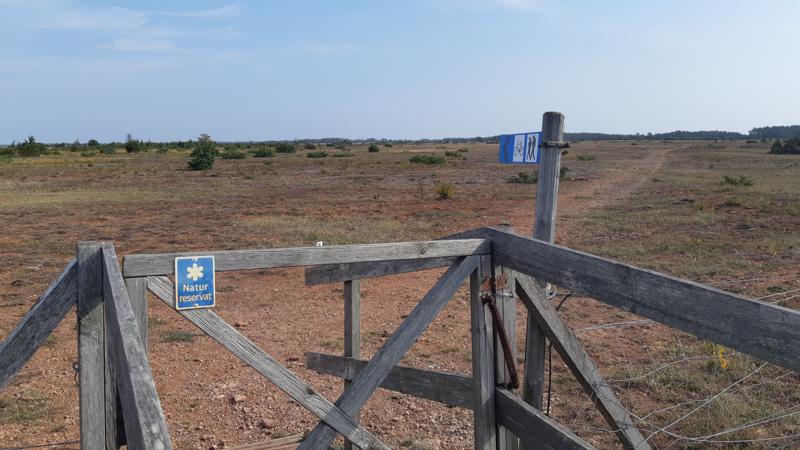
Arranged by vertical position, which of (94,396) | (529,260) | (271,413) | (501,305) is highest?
(529,260)

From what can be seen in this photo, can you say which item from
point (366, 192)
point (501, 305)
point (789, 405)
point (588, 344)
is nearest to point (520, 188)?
point (366, 192)

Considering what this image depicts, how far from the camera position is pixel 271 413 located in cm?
550

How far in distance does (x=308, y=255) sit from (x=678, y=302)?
1484mm

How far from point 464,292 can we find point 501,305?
600cm

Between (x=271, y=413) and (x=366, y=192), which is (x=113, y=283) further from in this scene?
(x=366, y=192)

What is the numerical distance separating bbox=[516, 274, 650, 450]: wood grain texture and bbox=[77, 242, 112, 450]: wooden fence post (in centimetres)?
184

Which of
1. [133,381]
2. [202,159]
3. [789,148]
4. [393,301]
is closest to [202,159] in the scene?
[202,159]

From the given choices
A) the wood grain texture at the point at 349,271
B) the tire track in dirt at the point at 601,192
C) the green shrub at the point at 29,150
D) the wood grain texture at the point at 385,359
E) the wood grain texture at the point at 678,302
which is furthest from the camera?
the green shrub at the point at 29,150

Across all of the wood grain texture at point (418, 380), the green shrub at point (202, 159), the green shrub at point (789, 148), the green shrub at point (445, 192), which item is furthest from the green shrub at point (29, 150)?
the green shrub at point (789, 148)

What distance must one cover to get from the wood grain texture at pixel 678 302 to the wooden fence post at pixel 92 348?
5.87 ft

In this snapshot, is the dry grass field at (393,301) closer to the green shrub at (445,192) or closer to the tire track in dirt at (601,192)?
the tire track in dirt at (601,192)

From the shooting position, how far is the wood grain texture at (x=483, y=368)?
3285 mm

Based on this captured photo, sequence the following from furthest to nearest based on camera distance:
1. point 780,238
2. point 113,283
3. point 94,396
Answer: point 780,238, point 94,396, point 113,283

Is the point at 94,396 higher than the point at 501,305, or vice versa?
the point at 501,305
